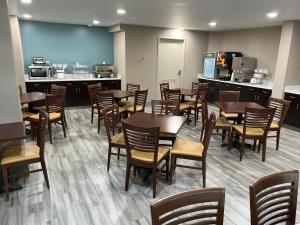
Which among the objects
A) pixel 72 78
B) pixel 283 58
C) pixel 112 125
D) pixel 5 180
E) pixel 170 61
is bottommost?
pixel 5 180

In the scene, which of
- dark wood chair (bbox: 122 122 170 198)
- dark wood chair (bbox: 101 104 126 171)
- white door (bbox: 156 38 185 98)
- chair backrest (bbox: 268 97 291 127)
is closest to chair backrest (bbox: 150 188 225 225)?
dark wood chair (bbox: 122 122 170 198)

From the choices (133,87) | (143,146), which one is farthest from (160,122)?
(133,87)

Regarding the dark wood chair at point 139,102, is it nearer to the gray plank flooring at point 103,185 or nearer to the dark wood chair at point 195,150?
the gray plank flooring at point 103,185

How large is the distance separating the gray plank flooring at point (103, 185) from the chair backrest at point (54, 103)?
1.95ft

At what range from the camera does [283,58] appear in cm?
543

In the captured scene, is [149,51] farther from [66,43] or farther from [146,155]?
[146,155]

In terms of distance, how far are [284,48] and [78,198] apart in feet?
17.7

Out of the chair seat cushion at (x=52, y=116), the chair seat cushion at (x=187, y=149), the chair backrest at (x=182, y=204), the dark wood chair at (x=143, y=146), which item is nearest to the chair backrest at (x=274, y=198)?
the chair backrest at (x=182, y=204)

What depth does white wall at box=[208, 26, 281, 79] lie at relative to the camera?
21.1ft

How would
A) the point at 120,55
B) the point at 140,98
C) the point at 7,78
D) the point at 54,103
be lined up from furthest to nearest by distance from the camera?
the point at 120,55
the point at 140,98
the point at 54,103
the point at 7,78

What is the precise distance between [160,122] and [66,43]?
16.4 ft

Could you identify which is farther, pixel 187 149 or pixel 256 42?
pixel 256 42

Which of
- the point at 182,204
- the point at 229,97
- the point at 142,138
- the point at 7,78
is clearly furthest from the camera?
the point at 229,97

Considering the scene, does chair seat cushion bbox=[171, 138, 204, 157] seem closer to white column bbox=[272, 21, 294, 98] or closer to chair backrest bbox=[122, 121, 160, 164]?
chair backrest bbox=[122, 121, 160, 164]
